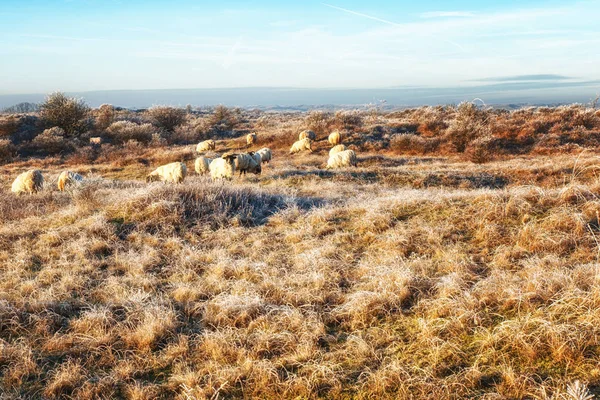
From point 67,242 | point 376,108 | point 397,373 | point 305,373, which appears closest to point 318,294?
point 305,373

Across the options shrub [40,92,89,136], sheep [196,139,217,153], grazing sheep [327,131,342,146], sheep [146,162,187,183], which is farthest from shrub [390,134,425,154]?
shrub [40,92,89,136]

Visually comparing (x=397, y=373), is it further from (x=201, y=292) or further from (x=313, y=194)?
(x=313, y=194)

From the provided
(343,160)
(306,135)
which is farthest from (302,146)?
(343,160)

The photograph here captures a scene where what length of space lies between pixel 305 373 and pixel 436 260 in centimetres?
271

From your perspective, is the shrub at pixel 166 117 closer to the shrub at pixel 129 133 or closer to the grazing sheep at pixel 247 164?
the shrub at pixel 129 133

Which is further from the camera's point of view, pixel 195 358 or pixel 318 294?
pixel 318 294

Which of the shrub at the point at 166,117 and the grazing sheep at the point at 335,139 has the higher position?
the shrub at the point at 166,117

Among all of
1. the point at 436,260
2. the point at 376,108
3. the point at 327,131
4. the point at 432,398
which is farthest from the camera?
the point at 376,108

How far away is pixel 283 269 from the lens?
5.59 m

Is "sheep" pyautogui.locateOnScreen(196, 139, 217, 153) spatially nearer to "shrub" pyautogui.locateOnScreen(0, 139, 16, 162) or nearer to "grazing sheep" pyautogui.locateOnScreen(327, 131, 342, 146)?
"grazing sheep" pyautogui.locateOnScreen(327, 131, 342, 146)

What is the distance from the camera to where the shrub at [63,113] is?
99.2 ft

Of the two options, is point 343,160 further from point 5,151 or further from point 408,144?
point 5,151

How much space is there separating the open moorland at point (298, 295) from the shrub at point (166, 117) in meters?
26.4

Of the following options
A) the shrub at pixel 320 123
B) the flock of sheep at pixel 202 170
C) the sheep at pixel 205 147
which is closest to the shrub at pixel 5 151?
the sheep at pixel 205 147
